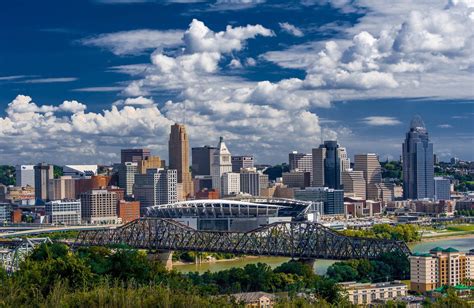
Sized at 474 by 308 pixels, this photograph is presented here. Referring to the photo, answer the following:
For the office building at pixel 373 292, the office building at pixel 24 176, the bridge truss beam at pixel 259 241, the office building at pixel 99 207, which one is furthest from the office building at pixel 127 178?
the office building at pixel 373 292

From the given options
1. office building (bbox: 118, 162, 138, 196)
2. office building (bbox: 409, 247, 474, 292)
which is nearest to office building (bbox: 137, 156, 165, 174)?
office building (bbox: 118, 162, 138, 196)

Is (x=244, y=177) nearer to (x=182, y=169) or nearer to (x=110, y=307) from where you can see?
(x=182, y=169)

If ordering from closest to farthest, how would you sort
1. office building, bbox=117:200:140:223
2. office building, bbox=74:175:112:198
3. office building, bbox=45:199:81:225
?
office building, bbox=45:199:81:225 < office building, bbox=117:200:140:223 < office building, bbox=74:175:112:198

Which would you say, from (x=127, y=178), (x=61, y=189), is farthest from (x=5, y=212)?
(x=127, y=178)

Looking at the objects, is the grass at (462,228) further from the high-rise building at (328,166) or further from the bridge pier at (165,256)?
the bridge pier at (165,256)

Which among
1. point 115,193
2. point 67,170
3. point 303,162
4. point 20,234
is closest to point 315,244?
point 20,234

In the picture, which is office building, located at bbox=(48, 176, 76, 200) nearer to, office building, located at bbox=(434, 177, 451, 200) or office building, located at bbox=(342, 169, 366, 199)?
office building, located at bbox=(342, 169, 366, 199)
